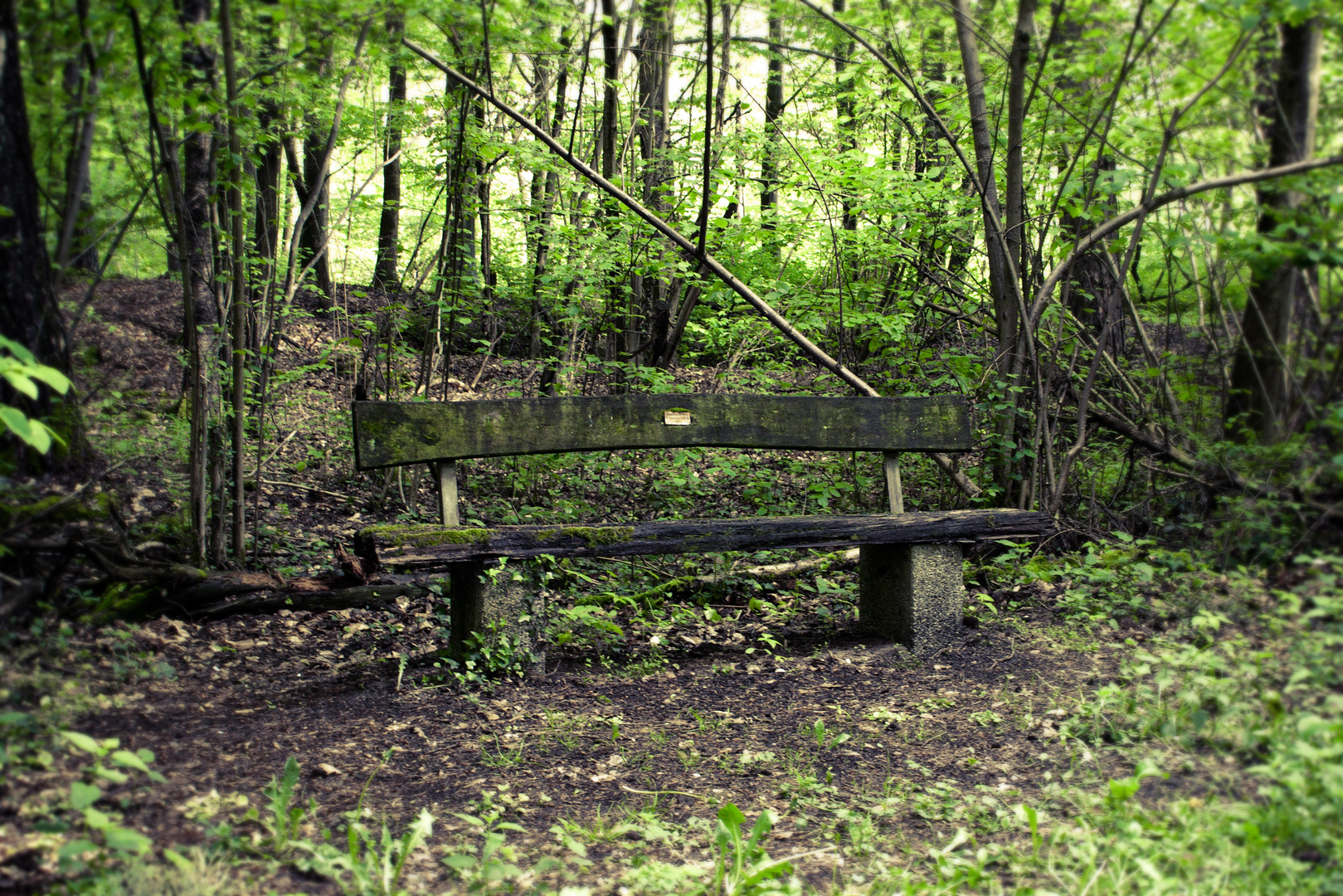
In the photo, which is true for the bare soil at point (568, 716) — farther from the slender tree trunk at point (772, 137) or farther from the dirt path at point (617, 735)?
the slender tree trunk at point (772, 137)

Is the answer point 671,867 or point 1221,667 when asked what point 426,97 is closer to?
point 671,867

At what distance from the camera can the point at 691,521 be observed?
3.58 metres

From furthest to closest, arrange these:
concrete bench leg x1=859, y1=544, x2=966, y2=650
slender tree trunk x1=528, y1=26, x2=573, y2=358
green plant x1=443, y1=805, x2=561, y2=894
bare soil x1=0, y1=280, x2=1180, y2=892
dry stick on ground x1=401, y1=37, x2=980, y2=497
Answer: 1. slender tree trunk x1=528, y1=26, x2=573, y2=358
2. dry stick on ground x1=401, y1=37, x2=980, y2=497
3. concrete bench leg x1=859, y1=544, x2=966, y2=650
4. bare soil x1=0, y1=280, x2=1180, y2=892
5. green plant x1=443, y1=805, x2=561, y2=894

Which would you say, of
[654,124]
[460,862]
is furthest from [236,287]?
[654,124]

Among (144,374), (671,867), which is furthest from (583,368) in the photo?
(671,867)

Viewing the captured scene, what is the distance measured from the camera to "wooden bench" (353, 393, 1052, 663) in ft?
10.5

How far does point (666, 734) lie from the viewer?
294 centimetres

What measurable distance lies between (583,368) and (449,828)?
4497 mm

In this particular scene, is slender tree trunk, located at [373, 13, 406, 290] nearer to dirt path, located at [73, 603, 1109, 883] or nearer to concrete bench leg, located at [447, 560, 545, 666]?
concrete bench leg, located at [447, 560, 545, 666]

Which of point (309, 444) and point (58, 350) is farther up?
point (58, 350)

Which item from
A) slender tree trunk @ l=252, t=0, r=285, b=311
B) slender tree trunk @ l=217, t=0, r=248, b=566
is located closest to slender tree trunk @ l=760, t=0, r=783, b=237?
slender tree trunk @ l=252, t=0, r=285, b=311

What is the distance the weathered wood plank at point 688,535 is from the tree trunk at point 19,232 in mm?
1190

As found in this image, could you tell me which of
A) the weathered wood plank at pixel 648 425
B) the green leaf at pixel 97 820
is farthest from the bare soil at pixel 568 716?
the weathered wood plank at pixel 648 425

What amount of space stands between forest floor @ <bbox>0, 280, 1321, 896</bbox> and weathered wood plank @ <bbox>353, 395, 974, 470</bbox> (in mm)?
817
